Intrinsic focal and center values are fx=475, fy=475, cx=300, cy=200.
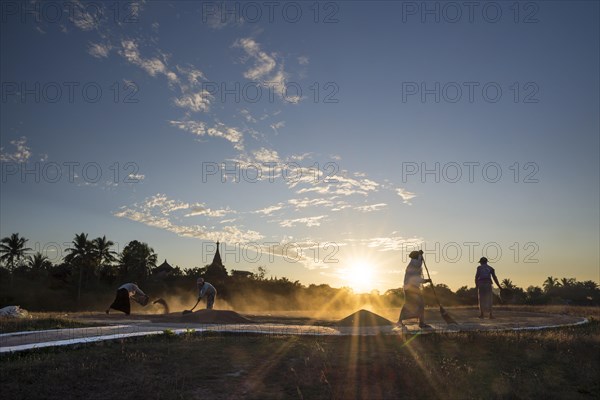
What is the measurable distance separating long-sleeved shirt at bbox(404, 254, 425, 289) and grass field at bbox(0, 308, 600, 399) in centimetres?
293

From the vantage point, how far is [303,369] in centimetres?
771

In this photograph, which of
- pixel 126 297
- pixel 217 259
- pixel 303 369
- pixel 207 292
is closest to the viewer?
pixel 303 369

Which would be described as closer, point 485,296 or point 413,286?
point 413,286

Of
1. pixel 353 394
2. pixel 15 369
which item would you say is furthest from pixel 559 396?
pixel 15 369

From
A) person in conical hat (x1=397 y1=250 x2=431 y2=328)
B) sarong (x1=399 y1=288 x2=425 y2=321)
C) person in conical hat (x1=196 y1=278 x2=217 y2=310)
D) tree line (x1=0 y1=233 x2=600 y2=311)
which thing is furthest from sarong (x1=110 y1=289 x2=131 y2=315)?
tree line (x1=0 y1=233 x2=600 y2=311)

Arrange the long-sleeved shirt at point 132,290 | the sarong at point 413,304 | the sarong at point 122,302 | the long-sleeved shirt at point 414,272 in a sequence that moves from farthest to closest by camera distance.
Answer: the long-sleeved shirt at point 132,290, the sarong at point 122,302, the long-sleeved shirt at point 414,272, the sarong at point 413,304

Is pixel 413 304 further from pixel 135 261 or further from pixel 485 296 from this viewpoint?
pixel 135 261

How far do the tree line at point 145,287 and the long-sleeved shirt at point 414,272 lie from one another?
30.0 metres

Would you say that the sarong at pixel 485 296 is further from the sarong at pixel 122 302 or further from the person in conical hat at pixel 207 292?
the sarong at pixel 122 302

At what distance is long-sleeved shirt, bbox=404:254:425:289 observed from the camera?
12961mm

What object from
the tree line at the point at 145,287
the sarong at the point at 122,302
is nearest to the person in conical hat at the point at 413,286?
the sarong at the point at 122,302

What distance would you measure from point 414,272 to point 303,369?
244 inches

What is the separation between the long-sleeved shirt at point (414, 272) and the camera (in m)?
13.0

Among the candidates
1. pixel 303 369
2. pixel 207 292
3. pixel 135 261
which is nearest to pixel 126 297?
pixel 207 292
